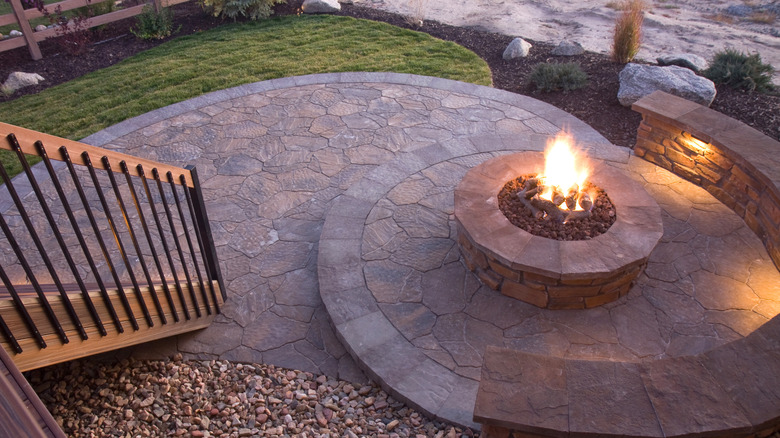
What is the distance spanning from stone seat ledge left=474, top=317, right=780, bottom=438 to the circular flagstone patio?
80 centimetres

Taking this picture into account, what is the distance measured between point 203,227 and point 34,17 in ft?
27.8

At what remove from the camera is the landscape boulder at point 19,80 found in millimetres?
9148

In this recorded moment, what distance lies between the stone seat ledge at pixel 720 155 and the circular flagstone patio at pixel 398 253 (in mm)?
135

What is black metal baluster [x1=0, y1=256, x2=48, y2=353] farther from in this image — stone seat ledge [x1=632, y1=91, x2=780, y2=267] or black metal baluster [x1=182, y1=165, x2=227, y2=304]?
stone seat ledge [x1=632, y1=91, x2=780, y2=267]

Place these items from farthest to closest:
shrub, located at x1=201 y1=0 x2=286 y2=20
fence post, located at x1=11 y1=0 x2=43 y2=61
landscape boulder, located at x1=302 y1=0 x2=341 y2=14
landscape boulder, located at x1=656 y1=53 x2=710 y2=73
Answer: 1. landscape boulder, located at x1=302 y1=0 x2=341 y2=14
2. shrub, located at x1=201 y1=0 x2=286 y2=20
3. fence post, located at x1=11 y1=0 x2=43 y2=61
4. landscape boulder, located at x1=656 y1=53 x2=710 y2=73

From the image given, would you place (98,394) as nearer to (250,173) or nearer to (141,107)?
(250,173)

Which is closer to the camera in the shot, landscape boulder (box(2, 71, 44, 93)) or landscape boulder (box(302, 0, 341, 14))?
landscape boulder (box(2, 71, 44, 93))

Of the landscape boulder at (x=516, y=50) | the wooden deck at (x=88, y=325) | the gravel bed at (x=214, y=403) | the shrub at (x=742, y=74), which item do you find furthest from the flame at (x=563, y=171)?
the landscape boulder at (x=516, y=50)

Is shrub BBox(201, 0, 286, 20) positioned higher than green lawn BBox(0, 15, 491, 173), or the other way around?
shrub BBox(201, 0, 286, 20)

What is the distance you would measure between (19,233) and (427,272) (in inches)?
171

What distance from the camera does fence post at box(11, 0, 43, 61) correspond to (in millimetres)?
9430

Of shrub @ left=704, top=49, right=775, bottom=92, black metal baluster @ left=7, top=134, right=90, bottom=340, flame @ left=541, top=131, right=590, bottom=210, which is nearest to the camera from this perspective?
black metal baluster @ left=7, top=134, right=90, bottom=340

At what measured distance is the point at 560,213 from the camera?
4699mm

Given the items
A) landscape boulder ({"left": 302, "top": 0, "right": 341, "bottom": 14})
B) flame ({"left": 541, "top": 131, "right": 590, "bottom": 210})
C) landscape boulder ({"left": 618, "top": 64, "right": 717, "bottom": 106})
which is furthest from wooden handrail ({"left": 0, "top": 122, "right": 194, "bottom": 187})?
landscape boulder ({"left": 302, "top": 0, "right": 341, "bottom": 14})
